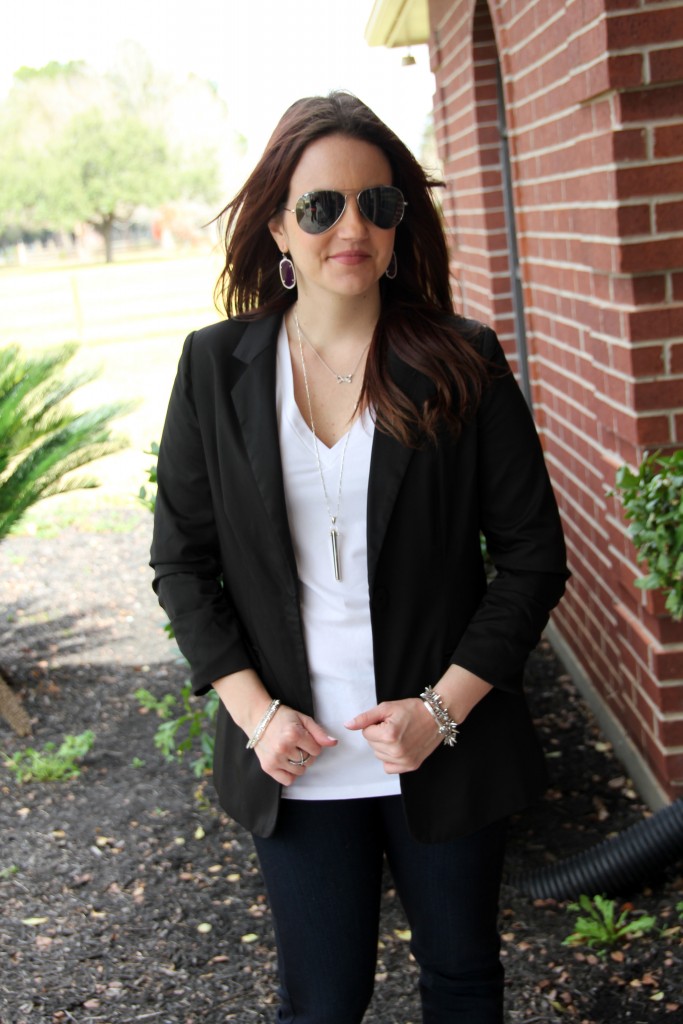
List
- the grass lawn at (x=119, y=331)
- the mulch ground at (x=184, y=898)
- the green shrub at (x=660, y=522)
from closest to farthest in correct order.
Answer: the green shrub at (x=660, y=522)
the mulch ground at (x=184, y=898)
the grass lawn at (x=119, y=331)

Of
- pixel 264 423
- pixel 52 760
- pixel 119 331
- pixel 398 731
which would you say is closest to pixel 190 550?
pixel 264 423

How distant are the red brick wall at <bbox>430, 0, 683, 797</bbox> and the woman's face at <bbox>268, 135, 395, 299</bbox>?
1.42 m

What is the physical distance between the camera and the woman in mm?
2129

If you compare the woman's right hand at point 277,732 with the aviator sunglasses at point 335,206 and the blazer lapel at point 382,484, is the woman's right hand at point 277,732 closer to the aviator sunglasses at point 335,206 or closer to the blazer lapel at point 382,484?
the blazer lapel at point 382,484

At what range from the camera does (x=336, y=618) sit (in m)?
2.16

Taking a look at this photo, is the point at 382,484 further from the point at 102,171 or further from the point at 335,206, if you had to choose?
the point at 102,171

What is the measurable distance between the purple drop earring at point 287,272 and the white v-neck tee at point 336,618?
1.20ft

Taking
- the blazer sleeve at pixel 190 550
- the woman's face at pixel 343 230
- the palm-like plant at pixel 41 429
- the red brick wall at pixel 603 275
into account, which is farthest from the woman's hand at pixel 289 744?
the palm-like plant at pixel 41 429

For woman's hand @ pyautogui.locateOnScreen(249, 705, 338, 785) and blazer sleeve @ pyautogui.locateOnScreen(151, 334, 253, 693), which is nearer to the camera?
woman's hand @ pyautogui.locateOnScreen(249, 705, 338, 785)

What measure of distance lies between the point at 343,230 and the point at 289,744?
2.97 ft

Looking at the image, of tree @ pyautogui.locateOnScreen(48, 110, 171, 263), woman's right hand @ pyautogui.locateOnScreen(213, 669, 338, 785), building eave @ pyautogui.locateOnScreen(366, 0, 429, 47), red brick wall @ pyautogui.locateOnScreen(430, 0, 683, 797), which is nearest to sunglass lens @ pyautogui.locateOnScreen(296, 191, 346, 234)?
woman's right hand @ pyautogui.locateOnScreen(213, 669, 338, 785)

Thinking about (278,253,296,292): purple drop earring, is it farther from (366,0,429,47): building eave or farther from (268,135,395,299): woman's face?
(366,0,429,47): building eave

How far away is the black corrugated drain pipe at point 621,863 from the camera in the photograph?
Answer: 11.2 feet

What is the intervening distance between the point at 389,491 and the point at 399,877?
739mm
